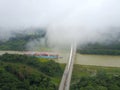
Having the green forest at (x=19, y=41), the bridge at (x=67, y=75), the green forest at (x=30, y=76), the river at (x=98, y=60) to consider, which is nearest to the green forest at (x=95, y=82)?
the bridge at (x=67, y=75)

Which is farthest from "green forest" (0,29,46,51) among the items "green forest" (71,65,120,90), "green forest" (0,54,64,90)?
"green forest" (71,65,120,90)

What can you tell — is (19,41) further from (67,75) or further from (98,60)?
(67,75)

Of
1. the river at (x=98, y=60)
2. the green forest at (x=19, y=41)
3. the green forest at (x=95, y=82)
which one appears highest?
the green forest at (x=19, y=41)

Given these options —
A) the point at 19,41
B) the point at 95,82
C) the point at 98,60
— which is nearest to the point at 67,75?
the point at 95,82

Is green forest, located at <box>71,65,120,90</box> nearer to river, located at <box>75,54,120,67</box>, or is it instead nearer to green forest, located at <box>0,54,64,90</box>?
green forest, located at <box>0,54,64,90</box>

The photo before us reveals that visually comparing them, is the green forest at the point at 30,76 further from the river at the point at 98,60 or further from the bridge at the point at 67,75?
the river at the point at 98,60

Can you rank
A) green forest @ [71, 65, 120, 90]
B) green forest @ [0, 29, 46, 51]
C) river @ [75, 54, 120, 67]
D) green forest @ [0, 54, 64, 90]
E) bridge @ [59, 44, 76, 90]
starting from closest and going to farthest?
green forest @ [71, 65, 120, 90]
green forest @ [0, 54, 64, 90]
bridge @ [59, 44, 76, 90]
river @ [75, 54, 120, 67]
green forest @ [0, 29, 46, 51]

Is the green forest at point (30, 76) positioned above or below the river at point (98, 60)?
below

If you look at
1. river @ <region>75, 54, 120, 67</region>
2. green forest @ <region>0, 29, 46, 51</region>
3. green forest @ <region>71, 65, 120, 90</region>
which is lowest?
green forest @ <region>71, 65, 120, 90</region>

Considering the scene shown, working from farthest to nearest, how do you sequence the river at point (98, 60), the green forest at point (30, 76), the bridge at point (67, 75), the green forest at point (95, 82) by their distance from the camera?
the river at point (98, 60)
the bridge at point (67, 75)
the green forest at point (30, 76)
the green forest at point (95, 82)
